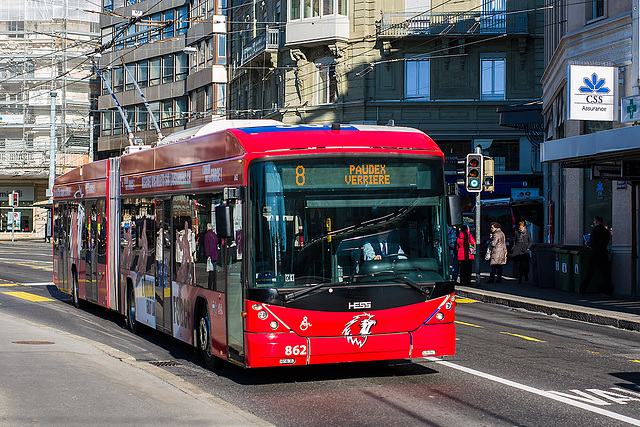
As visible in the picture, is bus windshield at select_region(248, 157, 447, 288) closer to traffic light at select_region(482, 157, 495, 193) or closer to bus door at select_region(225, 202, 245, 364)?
bus door at select_region(225, 202, 245, 364)

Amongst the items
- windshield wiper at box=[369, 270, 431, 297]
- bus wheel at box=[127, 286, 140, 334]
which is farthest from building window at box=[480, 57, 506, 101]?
windshield wiper at box=[369, 270, 431, 297]

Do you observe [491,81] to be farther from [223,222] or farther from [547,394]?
[547,394]

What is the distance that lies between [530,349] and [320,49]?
29.5 meters

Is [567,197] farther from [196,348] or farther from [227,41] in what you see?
[227,41]

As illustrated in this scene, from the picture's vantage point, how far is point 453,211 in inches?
392

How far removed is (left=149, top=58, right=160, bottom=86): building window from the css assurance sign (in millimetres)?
44598

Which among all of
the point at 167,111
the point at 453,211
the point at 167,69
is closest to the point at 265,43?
the point at 167,111

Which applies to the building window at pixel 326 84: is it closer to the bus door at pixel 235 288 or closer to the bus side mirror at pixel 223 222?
the bus door at pixel 235 288

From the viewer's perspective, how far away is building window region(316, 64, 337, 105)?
132ft

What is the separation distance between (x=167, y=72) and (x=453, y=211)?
53.0 meters

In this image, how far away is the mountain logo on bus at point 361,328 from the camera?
938cm

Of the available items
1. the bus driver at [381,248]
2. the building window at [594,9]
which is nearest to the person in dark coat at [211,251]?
the bus driver at [381,248]

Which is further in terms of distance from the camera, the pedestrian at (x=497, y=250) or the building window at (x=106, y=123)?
the building window at (x=106, y=123)

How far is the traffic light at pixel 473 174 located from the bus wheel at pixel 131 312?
9381mm
